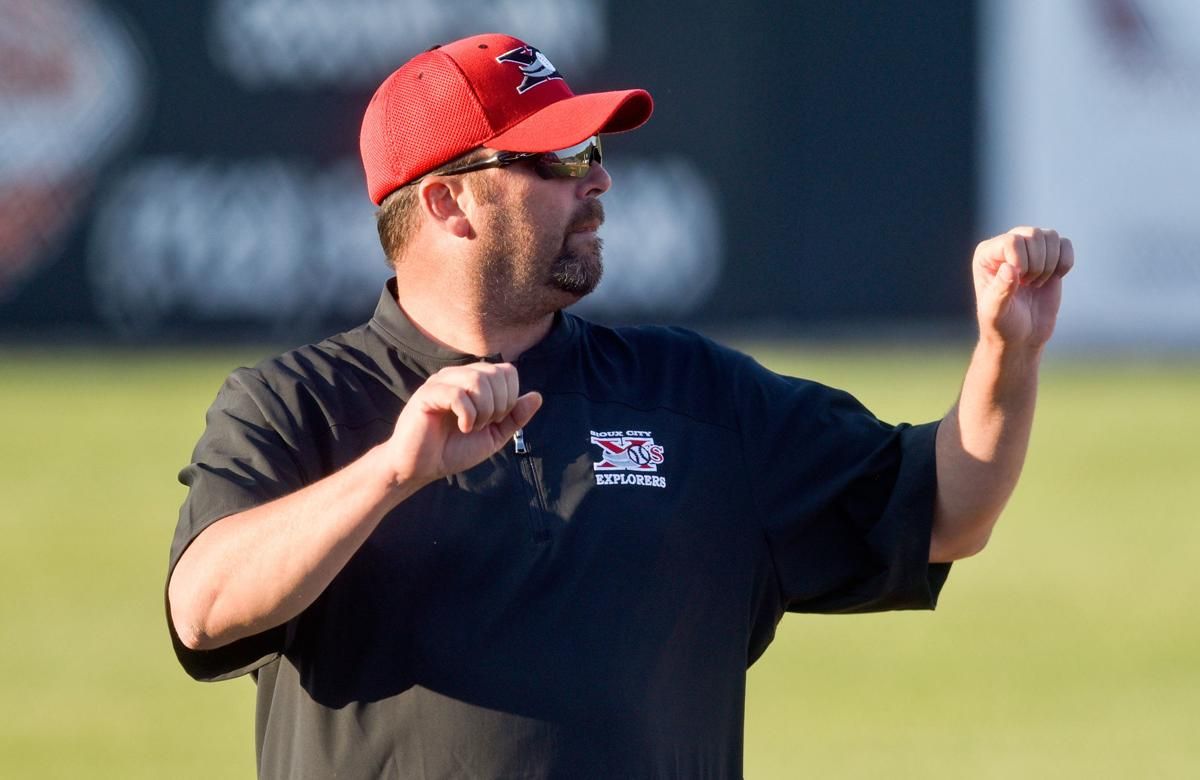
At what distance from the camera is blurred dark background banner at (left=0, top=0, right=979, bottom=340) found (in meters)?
14.4

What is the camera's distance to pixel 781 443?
10.8 feet

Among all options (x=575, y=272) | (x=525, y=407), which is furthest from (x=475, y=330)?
(x=525, y=407)

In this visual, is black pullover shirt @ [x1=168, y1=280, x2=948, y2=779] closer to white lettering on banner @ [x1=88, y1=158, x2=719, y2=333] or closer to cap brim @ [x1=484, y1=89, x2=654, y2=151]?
cap brim @ [x1=484, y1=89, x2=654, y2=151]

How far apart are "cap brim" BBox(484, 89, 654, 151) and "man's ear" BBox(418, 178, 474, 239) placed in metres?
0.11

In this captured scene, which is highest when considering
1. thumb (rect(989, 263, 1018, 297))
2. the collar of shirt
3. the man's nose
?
the man's nose

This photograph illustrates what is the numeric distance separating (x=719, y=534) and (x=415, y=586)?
1.70 ft

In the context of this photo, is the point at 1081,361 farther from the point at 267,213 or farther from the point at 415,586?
the point at 415,586

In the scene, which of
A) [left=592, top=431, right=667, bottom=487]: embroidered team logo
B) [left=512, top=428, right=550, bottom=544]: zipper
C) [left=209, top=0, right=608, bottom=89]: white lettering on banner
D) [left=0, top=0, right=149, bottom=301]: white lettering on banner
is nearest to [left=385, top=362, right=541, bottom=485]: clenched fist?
[left=512, top=428, right=550, bottom=544]: zipper

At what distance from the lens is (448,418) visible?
271 cm

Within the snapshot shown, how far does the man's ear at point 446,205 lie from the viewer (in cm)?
334

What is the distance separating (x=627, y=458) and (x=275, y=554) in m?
0.65

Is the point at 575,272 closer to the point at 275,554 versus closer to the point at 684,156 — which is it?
the point at 275,554

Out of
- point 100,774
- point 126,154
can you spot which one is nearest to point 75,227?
point 126,154

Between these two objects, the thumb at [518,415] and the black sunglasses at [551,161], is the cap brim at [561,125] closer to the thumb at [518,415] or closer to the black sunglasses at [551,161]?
the black sunglasses at [551,161]
